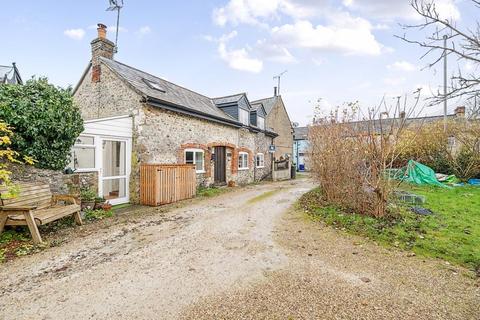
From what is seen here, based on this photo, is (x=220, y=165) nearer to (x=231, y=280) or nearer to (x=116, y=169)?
(x=116, y=169)

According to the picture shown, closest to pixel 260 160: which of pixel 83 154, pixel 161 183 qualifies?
pixel 161 183

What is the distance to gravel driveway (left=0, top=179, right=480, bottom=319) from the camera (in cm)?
264

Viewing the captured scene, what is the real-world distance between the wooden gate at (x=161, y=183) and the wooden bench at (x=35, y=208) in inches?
101

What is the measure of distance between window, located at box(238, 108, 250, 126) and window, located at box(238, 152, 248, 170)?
2.17 metres

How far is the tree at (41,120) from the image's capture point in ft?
18.1

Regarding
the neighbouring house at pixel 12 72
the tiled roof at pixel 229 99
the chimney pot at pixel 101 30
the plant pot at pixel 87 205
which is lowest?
the plant pot at pixel 87 205

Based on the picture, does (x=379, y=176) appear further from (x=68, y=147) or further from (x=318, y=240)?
(x=68, y=147)

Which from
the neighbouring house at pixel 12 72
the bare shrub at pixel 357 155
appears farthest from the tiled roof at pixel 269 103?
the neighbouring house at pixel 12 72

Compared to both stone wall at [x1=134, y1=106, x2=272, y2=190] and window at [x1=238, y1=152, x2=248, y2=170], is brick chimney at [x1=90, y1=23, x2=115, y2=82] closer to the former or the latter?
stone wall at [x1=134, y1=106, x2=272, y2=190]

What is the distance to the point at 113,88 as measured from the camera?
31.9 feet

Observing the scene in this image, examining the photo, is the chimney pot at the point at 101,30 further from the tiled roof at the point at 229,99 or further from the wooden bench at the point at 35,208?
the wooden bench at the point at 35,208

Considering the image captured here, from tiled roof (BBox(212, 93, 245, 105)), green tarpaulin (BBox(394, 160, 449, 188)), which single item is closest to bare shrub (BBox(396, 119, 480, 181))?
green tarpaulin (BBox(394, 160, 449, 188))

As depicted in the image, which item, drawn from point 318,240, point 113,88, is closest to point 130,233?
point 318,240

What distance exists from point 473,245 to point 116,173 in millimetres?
10374
